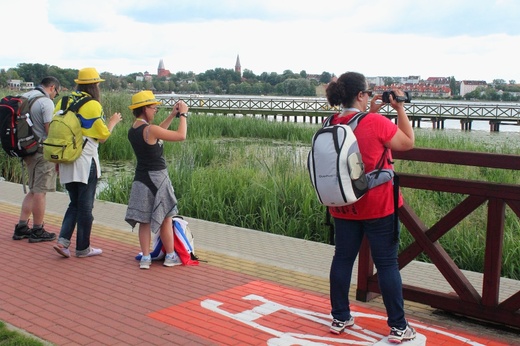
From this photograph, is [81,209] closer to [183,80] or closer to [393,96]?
[393,96]

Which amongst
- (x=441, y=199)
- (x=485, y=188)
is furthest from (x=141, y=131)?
(x=441, y=199)

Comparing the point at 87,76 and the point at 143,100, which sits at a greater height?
the point at 87,76

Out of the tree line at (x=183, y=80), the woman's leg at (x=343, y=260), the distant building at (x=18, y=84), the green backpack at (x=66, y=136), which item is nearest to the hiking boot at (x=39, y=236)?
the green backpack at (x=66, y=136)

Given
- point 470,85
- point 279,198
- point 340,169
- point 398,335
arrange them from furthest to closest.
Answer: point 470,85 → point 279,198 → point 398,335 → point 340,169

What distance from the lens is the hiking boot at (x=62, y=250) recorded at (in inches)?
268

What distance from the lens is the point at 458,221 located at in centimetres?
494

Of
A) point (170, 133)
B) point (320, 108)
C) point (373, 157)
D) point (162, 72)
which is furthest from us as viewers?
point (320, 108)

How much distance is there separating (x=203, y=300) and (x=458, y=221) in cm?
222

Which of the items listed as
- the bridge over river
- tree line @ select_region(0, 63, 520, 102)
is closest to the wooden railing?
tree line @ select_region(0, 63, 520, 102)

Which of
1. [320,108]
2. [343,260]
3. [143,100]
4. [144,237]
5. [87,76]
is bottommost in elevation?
[320,108]

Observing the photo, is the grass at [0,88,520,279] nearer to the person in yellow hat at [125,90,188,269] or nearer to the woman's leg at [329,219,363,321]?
the person in yellow hat at [125,90,188,269]

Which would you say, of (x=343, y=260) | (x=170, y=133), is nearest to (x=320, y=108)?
(x=170, y=133)

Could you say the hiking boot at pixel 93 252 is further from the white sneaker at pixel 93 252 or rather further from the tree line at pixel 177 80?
the tree line at pixel 177 80

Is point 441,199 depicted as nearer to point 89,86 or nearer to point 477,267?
point 477,267
